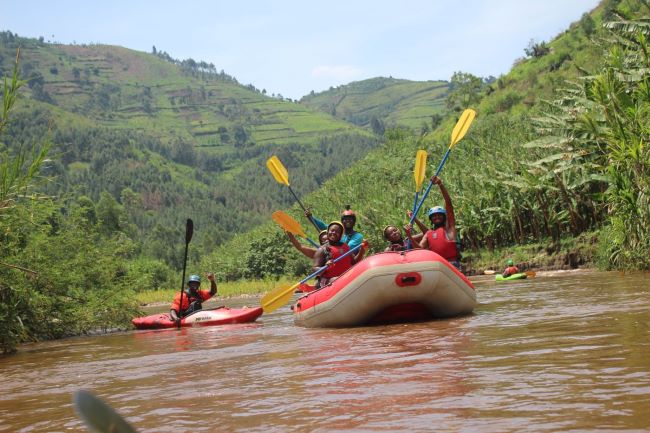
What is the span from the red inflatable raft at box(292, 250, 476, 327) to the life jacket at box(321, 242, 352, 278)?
2.26ft

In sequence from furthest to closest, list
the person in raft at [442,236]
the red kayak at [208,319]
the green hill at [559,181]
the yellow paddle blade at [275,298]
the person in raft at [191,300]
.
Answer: the green hill at [559,181] < the person in raft at [191,300] < the red kayak at [208,319] < the yellow paddle blade at [275,298] < the person in raft at [442,236]

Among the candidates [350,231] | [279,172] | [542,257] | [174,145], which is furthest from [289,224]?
[174,145]

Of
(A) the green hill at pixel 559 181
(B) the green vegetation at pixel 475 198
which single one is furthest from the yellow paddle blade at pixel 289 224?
(A) the green hill at pixel 559 181

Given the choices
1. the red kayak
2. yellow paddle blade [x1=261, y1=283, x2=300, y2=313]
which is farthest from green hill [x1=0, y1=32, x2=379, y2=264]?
yellow paddle blade [x1=261, y1=283, x2=300, y2=313]

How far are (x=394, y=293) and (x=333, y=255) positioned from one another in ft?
6.06

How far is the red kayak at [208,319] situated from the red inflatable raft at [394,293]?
3.19 metres

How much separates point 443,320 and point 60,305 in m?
5.92

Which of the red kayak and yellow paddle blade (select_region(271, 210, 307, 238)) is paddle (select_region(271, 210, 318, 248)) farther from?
the red kayak

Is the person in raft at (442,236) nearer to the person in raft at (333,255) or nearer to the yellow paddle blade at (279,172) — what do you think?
the person in raft at (333,255)

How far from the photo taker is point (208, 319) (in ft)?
39.9

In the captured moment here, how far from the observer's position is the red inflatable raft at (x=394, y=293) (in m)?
8.06

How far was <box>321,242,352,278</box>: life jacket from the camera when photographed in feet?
32.4

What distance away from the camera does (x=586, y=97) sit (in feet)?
50.8

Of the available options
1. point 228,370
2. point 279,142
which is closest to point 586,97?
point 228,370
